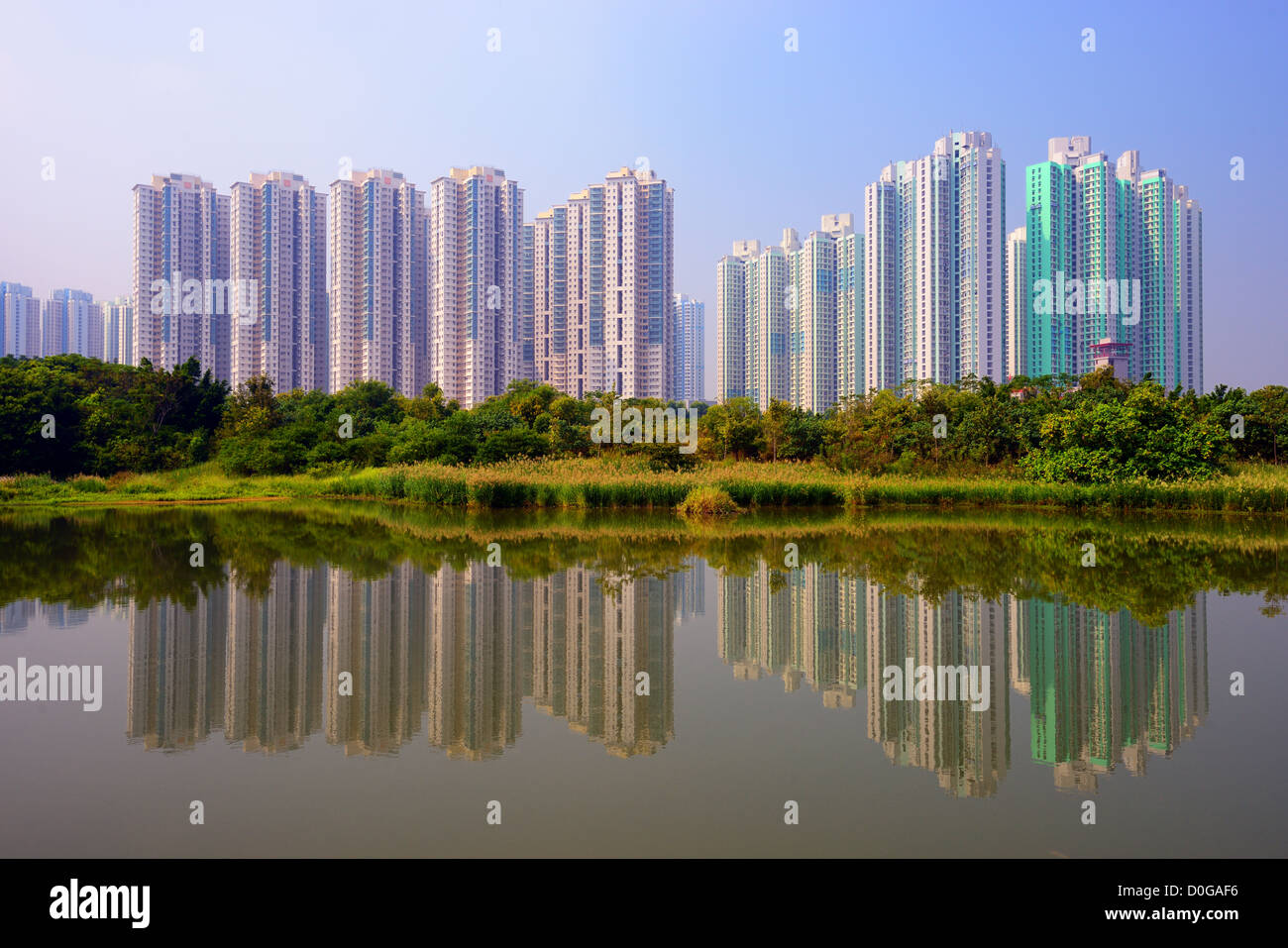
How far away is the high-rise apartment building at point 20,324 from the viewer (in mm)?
86812

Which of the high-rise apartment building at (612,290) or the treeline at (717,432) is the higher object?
the high-rise apartment building at (612,290)

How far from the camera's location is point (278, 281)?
70.1m

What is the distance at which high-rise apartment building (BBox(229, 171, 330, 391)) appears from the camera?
6788 centimetres

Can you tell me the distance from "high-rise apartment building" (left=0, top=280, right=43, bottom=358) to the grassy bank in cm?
7808

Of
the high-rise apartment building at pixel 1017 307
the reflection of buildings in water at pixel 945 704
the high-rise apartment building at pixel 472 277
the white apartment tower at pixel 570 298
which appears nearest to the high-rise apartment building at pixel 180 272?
the high-rise apartment building at pixel 472 277

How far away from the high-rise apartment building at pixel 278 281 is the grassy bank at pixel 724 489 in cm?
4639

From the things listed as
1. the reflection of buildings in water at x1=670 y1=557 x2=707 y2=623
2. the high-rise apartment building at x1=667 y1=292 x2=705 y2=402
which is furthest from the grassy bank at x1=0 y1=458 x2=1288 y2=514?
the high-rise apartment building at x1=667 y1=292 x2=705 y2=402

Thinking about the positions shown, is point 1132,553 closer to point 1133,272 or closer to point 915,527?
point 915,527

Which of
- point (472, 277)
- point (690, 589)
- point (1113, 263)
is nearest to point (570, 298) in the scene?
point (472, 277)

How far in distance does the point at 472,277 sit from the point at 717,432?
44883mm

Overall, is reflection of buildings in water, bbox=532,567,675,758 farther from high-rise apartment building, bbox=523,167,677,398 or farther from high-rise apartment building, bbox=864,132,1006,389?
high-rise apartment building, bbox=523,167,677,398

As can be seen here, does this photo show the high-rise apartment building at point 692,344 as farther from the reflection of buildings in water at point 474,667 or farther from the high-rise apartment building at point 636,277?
the reflection of buildings in water at point 474,667

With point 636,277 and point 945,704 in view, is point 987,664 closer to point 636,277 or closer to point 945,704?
point 945,704

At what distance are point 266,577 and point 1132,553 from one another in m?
12.8
